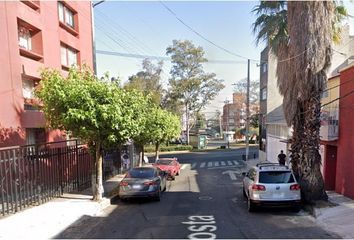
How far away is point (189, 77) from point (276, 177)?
51.4 metres

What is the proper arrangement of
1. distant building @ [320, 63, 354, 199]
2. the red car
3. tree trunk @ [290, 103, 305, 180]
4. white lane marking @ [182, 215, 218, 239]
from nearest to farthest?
white lane marking @ [182, 215, 218, 239] → tree trunk @ [290, 103, 305, 180] → distant building @ [320, 63, 354, 199] → the red car

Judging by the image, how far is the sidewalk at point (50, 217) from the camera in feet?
30.9

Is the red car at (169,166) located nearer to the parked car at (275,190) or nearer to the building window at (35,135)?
the building window at (35,135)

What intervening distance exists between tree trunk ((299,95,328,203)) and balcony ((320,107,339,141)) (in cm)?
258

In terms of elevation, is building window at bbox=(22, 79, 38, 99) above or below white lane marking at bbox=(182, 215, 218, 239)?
above

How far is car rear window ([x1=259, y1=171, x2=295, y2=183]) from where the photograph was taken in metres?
11.9

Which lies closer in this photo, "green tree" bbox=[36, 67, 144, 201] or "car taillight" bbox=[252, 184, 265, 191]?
"car taillight" bbox=[252, 184, 265, 191]

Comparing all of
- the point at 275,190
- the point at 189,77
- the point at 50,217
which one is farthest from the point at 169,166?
the point at 189,77

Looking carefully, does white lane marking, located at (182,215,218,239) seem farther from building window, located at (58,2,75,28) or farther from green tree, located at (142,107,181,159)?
green tree, located at (142,107,181,159)

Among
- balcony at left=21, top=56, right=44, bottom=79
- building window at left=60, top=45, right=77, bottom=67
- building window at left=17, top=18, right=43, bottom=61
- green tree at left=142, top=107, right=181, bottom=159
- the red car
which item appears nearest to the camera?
balcony at left=21, top=56, right=44, bottom=79

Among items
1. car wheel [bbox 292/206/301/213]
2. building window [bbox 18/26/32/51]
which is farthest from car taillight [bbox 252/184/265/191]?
building window [bbox 18/26/32/51]

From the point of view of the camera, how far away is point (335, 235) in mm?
9000

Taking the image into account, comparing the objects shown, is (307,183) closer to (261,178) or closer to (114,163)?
(261,178)

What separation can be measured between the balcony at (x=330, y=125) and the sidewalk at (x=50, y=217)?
395 inches
